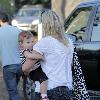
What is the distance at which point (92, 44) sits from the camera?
7090mm

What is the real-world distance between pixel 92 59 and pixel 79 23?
0.76 m

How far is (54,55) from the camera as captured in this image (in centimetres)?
494

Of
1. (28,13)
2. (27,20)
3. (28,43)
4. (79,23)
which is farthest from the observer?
(28,13)

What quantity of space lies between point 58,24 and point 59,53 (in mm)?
312

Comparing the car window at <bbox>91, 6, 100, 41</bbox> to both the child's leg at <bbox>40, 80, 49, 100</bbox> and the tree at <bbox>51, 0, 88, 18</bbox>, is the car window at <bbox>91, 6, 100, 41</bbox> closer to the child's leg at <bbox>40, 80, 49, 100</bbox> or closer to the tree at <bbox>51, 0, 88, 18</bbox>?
the child's leg at <bbox>40, 80, 49, 100</bbox>

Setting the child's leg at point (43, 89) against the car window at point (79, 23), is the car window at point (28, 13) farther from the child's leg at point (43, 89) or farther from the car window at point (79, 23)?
the child's leg at point (43, 89)

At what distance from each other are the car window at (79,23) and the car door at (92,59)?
0.19 m

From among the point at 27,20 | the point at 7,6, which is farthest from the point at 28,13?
the point at 7,6

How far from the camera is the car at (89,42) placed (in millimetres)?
7078

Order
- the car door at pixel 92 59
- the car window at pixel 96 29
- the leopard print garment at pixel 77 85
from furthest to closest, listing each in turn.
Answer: the car window at pixel 96 29 < the car door at pixel 92 59 < the leopard print garment at pixel 77 85

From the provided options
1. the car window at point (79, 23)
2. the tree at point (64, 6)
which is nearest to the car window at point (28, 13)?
the tree at point (64, 6)

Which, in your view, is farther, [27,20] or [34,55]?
[27,20]

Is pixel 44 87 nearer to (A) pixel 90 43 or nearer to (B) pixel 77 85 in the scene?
(B) pixel 77 85

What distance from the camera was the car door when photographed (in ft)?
23.1
